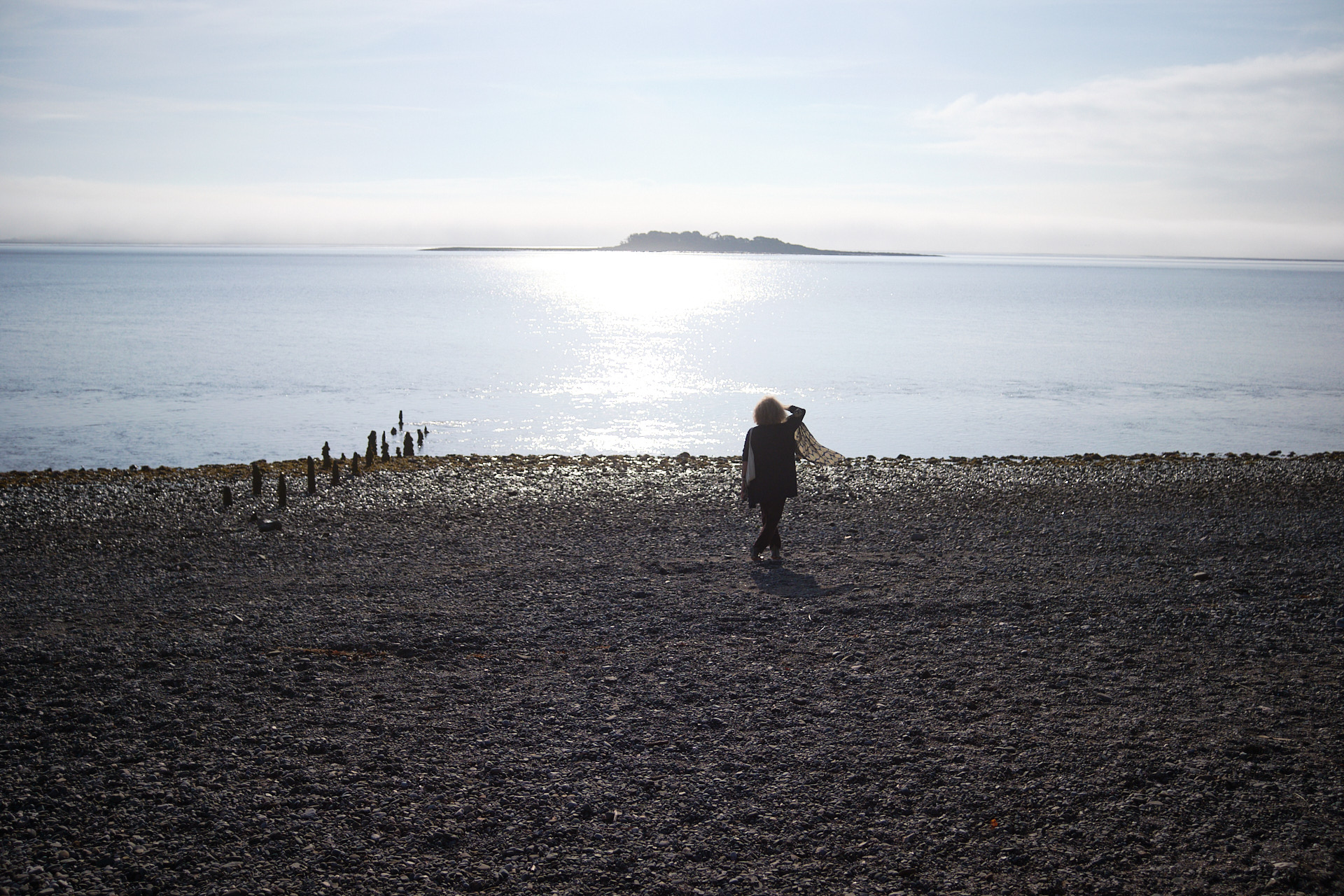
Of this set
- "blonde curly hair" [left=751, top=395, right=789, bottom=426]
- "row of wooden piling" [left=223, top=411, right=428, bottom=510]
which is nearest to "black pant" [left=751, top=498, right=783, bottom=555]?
"blonde curly hair" [left=751, top=395, right=789, bottom=426]

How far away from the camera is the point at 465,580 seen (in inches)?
414

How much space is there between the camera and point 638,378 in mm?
47906

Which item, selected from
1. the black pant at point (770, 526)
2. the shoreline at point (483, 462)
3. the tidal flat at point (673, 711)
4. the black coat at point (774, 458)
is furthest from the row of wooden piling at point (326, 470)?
the black coat at point (774, 458)

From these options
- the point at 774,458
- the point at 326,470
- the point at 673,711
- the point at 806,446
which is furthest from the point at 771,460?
the point at 326,470

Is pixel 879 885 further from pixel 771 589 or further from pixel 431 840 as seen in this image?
pixel 771 589

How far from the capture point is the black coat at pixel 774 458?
1085 cm

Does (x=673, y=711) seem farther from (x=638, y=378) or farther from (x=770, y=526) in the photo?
(x=638, y=378)

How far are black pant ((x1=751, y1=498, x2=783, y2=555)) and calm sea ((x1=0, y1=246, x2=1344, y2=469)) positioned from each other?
17.2 metres

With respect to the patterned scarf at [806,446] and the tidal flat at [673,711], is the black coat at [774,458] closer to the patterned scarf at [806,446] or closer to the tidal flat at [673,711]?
the patterned scarf at [806,446]

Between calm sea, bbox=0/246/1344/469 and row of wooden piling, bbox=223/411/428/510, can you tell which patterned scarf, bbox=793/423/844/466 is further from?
calm sea, bbox=0/246/1344/469

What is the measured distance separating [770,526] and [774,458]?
899 millimetres

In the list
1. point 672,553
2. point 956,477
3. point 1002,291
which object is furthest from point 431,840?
point 1002,291

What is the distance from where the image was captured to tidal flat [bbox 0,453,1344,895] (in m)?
4.88

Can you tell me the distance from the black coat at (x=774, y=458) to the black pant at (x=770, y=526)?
97 millimetres
